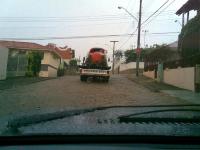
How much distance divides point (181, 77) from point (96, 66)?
875 cm

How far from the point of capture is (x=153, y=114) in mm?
3688

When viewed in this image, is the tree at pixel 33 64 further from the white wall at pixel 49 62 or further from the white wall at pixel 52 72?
the white wall at pixel 52 72

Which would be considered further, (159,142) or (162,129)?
(162,129)

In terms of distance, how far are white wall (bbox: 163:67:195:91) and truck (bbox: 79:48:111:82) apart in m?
4.54

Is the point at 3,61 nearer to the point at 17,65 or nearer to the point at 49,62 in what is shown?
the point at 17,65

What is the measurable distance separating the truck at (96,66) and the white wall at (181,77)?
14.9 ft

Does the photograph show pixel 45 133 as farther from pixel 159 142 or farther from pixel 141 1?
pixel 141 1

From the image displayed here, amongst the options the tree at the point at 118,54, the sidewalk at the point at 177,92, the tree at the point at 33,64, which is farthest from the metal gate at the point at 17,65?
the tree at the point at 118,54

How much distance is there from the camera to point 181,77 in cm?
3019

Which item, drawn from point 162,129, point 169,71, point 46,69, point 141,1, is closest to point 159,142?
point 162,129

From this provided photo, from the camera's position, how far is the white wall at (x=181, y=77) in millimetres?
27144

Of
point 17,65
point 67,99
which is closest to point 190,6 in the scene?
point 17,65

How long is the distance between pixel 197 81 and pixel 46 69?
3348 centimetres

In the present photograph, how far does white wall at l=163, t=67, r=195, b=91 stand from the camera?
2714cm
